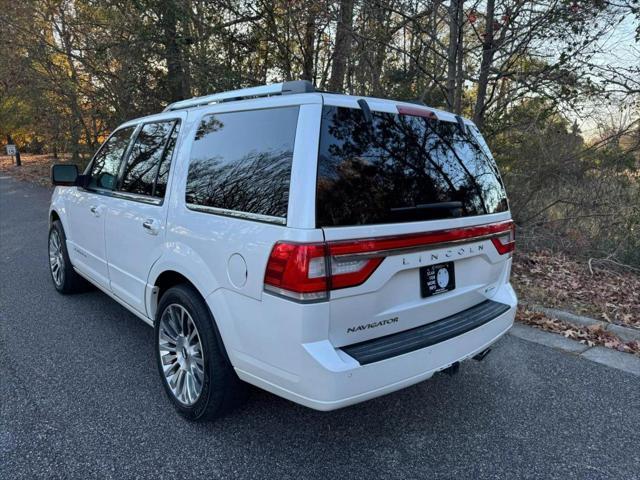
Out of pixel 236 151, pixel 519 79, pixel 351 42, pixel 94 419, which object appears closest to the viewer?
pixel 236 151

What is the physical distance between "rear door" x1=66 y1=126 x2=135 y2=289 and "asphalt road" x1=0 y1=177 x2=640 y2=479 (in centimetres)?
72

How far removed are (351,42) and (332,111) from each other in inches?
238

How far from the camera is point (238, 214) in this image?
243 cm

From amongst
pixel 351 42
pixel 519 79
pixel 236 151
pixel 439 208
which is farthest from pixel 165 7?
pixel 439 208

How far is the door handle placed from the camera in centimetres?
304

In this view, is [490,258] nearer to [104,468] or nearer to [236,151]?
[236,151]

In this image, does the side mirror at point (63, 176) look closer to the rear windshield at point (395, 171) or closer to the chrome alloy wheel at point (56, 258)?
the chrome alloy wheel at point (56, 258)

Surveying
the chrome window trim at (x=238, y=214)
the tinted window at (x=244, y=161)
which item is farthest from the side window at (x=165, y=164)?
the chrome window trim at (x=238, y=214)

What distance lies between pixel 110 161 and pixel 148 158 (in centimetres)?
96

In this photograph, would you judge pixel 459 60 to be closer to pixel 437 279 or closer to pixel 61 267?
pixel 437 279

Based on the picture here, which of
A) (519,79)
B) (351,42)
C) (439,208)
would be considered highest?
(351,42)

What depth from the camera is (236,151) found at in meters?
2.62

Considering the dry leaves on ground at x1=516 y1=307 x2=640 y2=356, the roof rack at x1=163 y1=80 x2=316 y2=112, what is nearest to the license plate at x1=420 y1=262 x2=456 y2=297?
the roof rack at x1=163 y1=80 x2=316 y2=112

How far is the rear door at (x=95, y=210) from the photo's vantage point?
3954 mm
